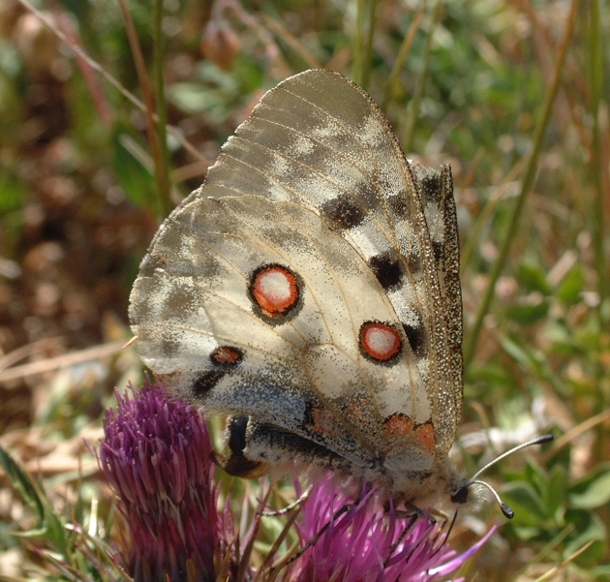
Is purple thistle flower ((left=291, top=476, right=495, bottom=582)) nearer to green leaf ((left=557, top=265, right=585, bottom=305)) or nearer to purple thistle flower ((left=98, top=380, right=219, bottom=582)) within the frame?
purple thistle flower ((left=98, top=380, right=219, bottom=582))

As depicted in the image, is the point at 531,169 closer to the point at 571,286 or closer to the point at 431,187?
the point at 571,286

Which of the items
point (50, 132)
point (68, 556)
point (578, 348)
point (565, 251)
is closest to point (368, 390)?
point (68, 556)

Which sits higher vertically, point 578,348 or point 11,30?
point 11,30

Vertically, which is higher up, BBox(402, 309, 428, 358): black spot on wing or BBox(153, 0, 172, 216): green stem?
BBox(153, 0, 172, 216): green stem

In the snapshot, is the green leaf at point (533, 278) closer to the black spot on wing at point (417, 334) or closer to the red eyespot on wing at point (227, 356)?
the black spot on wing at point (417, 334)

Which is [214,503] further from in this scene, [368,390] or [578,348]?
[578,348]

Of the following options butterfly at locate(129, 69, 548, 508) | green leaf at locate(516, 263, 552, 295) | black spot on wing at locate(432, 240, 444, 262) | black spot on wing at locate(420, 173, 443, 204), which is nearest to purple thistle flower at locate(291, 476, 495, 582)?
butterfly at locate(129, 69, 548, 508)
